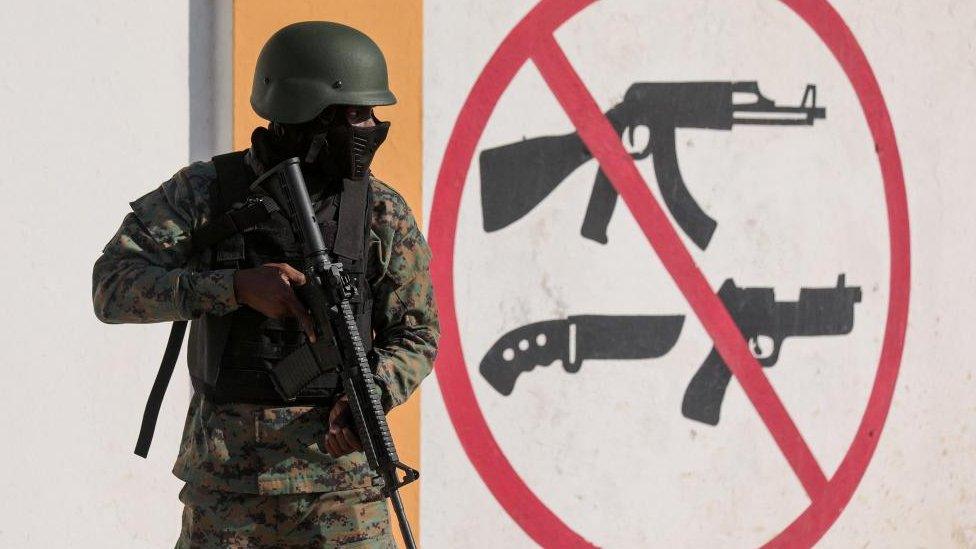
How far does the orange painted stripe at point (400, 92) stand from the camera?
322 cm

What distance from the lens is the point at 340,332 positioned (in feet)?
6.97

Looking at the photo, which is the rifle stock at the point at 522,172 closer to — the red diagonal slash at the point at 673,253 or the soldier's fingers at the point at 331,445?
the red diagonal slash at the point at 673,253

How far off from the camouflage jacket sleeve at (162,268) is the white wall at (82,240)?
98 centimetres

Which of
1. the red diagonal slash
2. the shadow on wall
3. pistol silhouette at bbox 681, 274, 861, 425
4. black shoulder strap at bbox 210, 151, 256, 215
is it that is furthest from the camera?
pistol silhouette at bbox 681, 274, 861, 425

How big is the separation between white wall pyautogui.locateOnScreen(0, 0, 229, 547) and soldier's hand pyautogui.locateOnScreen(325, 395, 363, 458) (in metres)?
1.15

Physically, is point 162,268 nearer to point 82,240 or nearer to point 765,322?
point 82,240

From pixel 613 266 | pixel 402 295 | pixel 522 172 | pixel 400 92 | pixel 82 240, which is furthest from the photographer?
pixel 613 266

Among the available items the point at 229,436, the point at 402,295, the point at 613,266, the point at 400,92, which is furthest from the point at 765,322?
the point at 229,436

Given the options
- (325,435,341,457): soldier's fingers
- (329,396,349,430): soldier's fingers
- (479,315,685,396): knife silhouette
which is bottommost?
(325,435,341,457): soldier's fingers

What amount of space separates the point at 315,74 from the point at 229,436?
1.94ft

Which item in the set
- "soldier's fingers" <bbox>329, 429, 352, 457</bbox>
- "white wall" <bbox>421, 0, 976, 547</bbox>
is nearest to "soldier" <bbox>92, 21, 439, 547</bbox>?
"soldier's fingers" <bbox>329, 429, 352, 457</bbox>

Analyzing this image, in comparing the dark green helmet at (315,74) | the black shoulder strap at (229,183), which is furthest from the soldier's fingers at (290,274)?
the dark green helmet at (315,74)

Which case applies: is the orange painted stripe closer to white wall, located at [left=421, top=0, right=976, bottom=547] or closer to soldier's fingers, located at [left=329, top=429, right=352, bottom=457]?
white wall, located at [left=421, top=0, right=976, bottom=547]

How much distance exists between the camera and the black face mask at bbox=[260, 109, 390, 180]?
2215 millimetres
